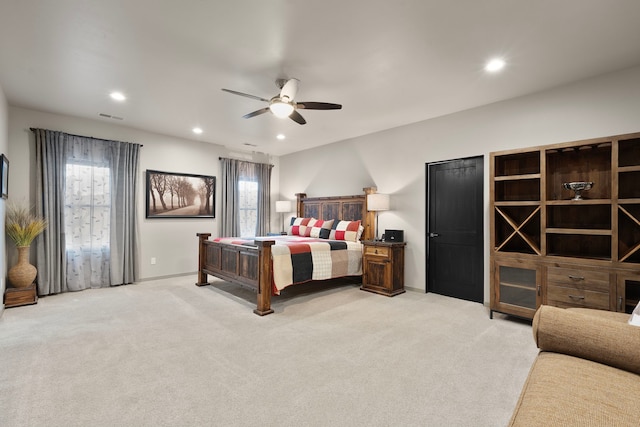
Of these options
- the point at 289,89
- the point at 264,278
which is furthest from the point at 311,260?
the point at 289,89

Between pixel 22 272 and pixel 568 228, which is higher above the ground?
pixel 568 228

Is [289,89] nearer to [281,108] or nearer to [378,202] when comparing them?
[281,108]

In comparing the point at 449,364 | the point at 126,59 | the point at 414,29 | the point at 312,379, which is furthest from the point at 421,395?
the point at 126,59

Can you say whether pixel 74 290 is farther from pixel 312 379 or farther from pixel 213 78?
pixel 312 379

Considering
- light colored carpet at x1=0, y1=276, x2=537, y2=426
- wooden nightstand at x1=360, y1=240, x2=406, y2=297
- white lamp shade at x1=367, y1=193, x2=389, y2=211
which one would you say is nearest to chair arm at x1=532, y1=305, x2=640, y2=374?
light colored carpet at x1=0, y1=276, x2=537, y2=426

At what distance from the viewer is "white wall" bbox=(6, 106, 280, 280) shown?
4.33 meters

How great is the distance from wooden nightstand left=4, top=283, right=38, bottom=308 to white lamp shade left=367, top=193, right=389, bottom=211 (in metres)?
4.81

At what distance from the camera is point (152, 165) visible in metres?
5.51

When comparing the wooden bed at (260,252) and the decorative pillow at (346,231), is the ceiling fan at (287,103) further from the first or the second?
the decorative pillow at (346,231)

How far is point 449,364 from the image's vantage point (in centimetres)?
244

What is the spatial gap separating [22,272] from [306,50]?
4.56 m

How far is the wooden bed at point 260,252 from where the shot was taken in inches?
147

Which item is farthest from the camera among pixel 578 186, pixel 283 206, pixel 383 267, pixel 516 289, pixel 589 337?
pixel 283 206

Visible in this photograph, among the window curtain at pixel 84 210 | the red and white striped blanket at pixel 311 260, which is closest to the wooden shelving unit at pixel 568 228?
the red and white striped blanket at pixel 311 260
